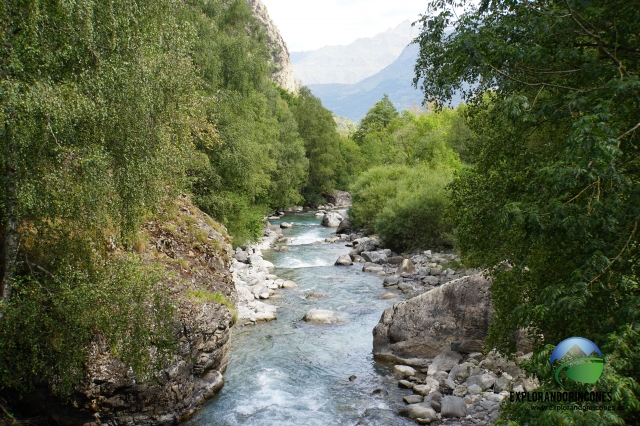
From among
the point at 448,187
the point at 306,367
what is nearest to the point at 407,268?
the point at 306,367

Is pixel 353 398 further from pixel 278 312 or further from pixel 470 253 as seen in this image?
pixel 278 312

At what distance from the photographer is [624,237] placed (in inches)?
252

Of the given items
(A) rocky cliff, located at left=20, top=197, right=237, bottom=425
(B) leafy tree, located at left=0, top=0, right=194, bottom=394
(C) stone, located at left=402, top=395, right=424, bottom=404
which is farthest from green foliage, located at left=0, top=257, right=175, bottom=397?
(C) stone, located at left=402, top=395, right=424, bottom=404

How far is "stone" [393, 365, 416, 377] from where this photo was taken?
1473 centimetres

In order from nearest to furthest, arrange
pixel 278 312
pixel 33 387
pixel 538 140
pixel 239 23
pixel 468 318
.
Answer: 1. pixel 33 387
2. pixel 538 140
3. pixel 468 318
4. pixel 278 312
5. pixel 239 23

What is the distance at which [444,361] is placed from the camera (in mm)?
14789

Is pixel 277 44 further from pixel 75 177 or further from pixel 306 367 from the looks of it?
pixel 75 177

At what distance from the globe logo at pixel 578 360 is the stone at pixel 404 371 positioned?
9457 millimetres

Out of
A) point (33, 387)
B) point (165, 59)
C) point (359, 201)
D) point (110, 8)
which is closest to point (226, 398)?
point (33, 387)

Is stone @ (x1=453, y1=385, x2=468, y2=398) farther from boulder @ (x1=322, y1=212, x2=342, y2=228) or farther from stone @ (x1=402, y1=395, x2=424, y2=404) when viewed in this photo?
boulder @ (x1=322, y1=212, x2=342, y2=228)

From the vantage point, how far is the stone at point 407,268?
89.4 ft

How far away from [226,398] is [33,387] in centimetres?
484

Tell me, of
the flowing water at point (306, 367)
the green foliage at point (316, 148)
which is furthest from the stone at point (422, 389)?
the green foliage at point (316, 148)

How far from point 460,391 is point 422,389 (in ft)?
3.44
